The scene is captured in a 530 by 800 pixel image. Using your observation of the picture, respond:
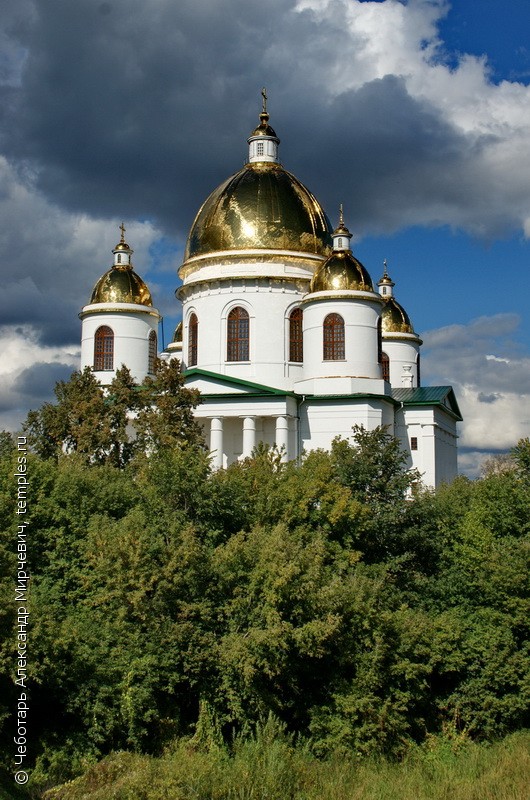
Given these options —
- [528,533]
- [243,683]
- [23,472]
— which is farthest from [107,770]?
[528,533]

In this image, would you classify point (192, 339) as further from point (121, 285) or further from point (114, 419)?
point (114, 419)

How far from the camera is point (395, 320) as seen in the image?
46625mm

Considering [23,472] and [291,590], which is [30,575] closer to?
[23,472]

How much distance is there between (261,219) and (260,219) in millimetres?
36

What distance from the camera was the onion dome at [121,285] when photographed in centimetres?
3856

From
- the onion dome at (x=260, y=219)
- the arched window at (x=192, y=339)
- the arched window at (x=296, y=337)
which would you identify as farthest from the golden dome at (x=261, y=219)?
the arched window at (x=192, y=339)

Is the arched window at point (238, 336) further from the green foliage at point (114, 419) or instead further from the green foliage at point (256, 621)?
the green foliage at point (256, 621)

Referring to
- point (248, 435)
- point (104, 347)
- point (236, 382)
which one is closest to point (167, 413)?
point (248, 435)

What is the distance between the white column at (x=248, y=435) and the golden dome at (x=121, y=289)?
25.3 ft

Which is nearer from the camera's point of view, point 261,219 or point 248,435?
point 248,435

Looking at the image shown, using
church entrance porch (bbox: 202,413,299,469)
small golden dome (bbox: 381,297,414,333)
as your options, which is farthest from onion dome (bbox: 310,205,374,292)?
small golden dome (bbox: 381,297,414,333)

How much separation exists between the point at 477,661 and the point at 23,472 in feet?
34.2

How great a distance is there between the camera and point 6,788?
52.3 feet

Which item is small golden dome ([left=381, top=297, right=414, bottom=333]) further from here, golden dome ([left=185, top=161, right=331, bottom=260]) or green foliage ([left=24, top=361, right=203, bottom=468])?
green foliage ([left=24, top=361, right=203, bottom=468])
